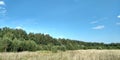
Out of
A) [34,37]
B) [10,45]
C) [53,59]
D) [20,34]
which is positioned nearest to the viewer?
[53,59]

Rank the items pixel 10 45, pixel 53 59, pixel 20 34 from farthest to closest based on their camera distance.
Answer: pixel 20 34, pixel 10 45, pixel 53 59

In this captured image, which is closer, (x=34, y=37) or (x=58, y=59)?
(x=58, y=59)

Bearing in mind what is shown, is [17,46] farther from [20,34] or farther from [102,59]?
[102,59]

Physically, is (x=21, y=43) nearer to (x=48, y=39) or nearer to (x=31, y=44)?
(x=31, y=44)

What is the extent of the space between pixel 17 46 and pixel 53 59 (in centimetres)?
4062

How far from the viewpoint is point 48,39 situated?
325 ft

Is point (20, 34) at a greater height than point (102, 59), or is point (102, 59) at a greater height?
point (20, 34)

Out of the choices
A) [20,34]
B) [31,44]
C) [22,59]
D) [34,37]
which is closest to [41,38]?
[34,37]

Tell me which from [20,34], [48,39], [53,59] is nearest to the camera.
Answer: [53,59]

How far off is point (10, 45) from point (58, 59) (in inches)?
1579

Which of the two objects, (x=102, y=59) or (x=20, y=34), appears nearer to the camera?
(x=102, y=59)

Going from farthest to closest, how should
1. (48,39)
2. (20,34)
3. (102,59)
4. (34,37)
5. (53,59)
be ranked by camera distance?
(48,39)
(34,37)
(20,34)
(53,59)
(102,59)

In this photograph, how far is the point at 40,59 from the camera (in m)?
8.70

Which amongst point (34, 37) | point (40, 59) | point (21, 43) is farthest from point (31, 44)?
point (40, 59)
